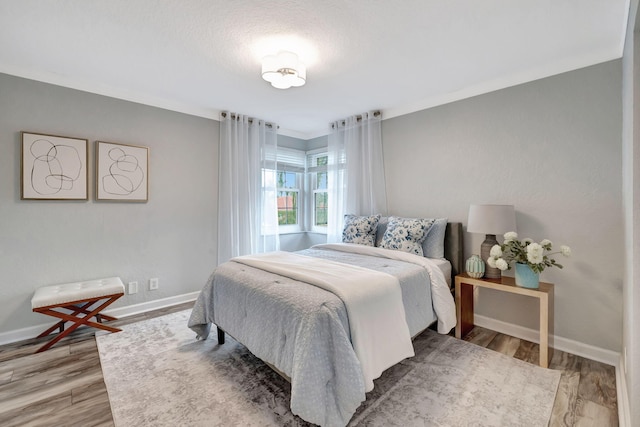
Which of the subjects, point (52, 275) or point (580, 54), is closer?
point (580, 54)

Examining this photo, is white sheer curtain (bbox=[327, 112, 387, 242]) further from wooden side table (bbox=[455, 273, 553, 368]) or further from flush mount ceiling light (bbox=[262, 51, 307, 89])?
flush mount ceiling light (bbox=[262, 51, 307, 89])

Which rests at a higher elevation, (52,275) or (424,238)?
(424,238)

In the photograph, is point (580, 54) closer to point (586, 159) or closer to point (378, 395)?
point (586, 159)

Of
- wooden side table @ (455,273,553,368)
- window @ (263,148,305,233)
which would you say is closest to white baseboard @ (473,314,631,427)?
wooden side table @ (455,273,553,368)

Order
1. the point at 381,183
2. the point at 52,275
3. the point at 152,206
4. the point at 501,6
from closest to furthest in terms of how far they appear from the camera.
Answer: the point at 501,6
the point at 52,275
the point at 152,206
the point at 381,183

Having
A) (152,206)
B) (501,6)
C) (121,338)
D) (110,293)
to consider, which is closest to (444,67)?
(501,6)

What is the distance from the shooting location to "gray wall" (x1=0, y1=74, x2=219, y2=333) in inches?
99.2

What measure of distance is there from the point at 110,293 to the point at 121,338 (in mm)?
423

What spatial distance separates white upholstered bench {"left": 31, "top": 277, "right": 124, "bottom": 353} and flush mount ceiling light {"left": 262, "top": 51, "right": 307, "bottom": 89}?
2.38 m

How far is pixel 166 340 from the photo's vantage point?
256cm

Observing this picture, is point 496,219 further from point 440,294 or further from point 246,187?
point 246,187

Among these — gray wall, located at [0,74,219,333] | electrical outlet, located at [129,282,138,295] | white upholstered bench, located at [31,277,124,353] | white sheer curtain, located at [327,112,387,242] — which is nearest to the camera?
white upholstered bench, located at [31,277,124,353]

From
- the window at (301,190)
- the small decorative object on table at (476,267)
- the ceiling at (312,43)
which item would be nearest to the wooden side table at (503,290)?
the small decorative object on table at (476,267)

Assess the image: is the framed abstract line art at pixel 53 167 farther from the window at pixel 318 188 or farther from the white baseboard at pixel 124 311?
the window at pixel 318 188
